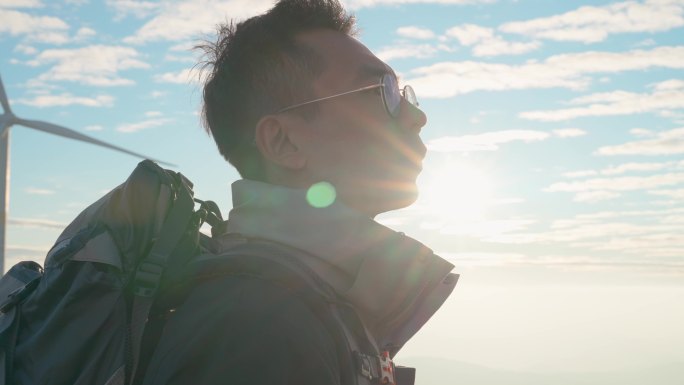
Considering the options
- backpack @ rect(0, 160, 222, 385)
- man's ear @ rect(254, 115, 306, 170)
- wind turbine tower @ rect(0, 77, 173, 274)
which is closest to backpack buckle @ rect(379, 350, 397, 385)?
backpack @ rect(0, 160, 222, 385)

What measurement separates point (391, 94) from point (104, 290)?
317 cm

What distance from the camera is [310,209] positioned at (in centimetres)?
469

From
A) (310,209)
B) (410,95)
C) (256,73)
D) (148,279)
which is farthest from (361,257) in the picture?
(410,95)

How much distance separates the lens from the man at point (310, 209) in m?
3.44

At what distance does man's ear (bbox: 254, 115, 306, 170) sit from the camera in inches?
223

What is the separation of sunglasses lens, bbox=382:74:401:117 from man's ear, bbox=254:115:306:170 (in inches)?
34.3

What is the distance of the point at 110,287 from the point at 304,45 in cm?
310

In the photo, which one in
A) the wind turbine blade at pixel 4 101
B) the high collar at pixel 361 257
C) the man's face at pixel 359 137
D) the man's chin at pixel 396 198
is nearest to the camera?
the high collar at pixel 361 257

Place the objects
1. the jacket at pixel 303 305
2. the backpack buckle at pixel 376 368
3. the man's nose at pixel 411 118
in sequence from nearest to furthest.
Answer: the jacket at pixel 303 305
the backpack buckle at pixel 376 368
the man's nose at pixel 411 118

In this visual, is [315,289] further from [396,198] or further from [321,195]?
[396,198]

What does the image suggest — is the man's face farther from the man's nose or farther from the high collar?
the high collar

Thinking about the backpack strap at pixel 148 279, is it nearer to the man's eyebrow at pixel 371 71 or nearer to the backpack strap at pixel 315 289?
the backpack strap at pixel 315 289

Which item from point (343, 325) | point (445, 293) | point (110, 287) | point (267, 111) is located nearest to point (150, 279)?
point (110, 287)

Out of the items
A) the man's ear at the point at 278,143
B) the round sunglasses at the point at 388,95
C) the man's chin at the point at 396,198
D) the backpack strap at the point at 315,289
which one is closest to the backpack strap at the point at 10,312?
the backpack strap at the point at 315,289
